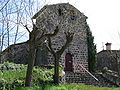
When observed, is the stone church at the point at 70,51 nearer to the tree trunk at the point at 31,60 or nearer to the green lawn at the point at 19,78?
the green lawn at the point at 19,78

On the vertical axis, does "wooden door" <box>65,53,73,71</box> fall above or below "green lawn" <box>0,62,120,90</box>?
above

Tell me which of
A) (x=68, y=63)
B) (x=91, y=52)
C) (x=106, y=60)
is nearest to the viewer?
(x=68, y=63)

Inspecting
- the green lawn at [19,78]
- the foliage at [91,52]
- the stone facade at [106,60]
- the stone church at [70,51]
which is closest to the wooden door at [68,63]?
the stone church at [70,51]

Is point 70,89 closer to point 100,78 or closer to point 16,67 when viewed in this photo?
point 16,67

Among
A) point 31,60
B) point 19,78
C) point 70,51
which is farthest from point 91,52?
point 31,60

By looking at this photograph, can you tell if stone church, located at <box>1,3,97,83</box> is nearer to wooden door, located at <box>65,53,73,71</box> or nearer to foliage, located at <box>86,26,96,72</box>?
wooden door, located at <box>65,53,73,71</box>

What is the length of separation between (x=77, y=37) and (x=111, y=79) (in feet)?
20.6

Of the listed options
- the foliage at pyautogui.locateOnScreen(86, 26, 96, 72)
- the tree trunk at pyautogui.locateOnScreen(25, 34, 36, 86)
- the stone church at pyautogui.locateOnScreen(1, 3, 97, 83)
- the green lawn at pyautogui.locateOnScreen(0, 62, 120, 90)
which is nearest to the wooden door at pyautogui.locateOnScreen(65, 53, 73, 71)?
the stone church at pyautogui.locateOnScreen(1, 3, 97, 83)

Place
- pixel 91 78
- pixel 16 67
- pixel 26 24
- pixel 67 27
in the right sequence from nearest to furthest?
pixel 26 24 → pixel 16 67 → pixel 67 27 → pixel 91 78

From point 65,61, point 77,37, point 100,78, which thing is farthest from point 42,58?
point 100,78

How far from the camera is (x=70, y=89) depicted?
45.4 feet

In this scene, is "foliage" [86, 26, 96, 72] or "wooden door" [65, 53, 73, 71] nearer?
"wooden door" [65, 53, 73, 71]

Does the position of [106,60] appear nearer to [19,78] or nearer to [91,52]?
[91,52]

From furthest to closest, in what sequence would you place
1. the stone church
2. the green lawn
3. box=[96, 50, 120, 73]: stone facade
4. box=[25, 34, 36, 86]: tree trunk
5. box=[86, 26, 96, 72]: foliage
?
box=[96, 50, 120, 73]: stone facade
box=[86, 26, 96, 72]: foliage
the stone church
the green lawn
box=[25, 34, 36, 86]: tree trunk
